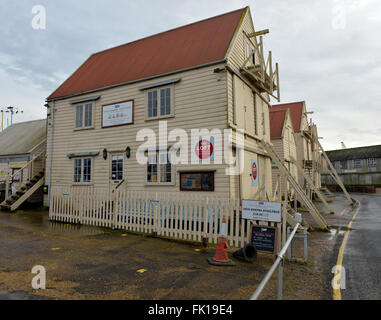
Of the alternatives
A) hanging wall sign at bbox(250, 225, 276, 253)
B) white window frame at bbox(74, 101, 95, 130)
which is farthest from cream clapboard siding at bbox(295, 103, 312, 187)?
hanging wall sign at bbox(250, 225, 276, 253)

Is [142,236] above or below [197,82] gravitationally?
below

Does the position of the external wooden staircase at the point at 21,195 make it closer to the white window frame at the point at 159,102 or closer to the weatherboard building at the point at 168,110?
the weatherboard building at the point at 168,110

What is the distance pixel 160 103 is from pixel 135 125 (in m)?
1.81

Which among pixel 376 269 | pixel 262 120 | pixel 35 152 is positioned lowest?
pixel 376 269

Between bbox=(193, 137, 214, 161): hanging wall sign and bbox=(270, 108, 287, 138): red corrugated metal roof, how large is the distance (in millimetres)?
12824

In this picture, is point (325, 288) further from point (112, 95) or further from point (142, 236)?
point (112, 95)

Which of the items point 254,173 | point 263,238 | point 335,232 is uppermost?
point 254,173

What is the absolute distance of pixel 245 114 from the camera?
42.8ft

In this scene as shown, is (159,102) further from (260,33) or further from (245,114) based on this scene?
(260,33)

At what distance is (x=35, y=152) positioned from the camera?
19.8m

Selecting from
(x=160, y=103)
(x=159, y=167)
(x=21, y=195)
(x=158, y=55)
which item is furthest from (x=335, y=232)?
(x=21, y=195)
